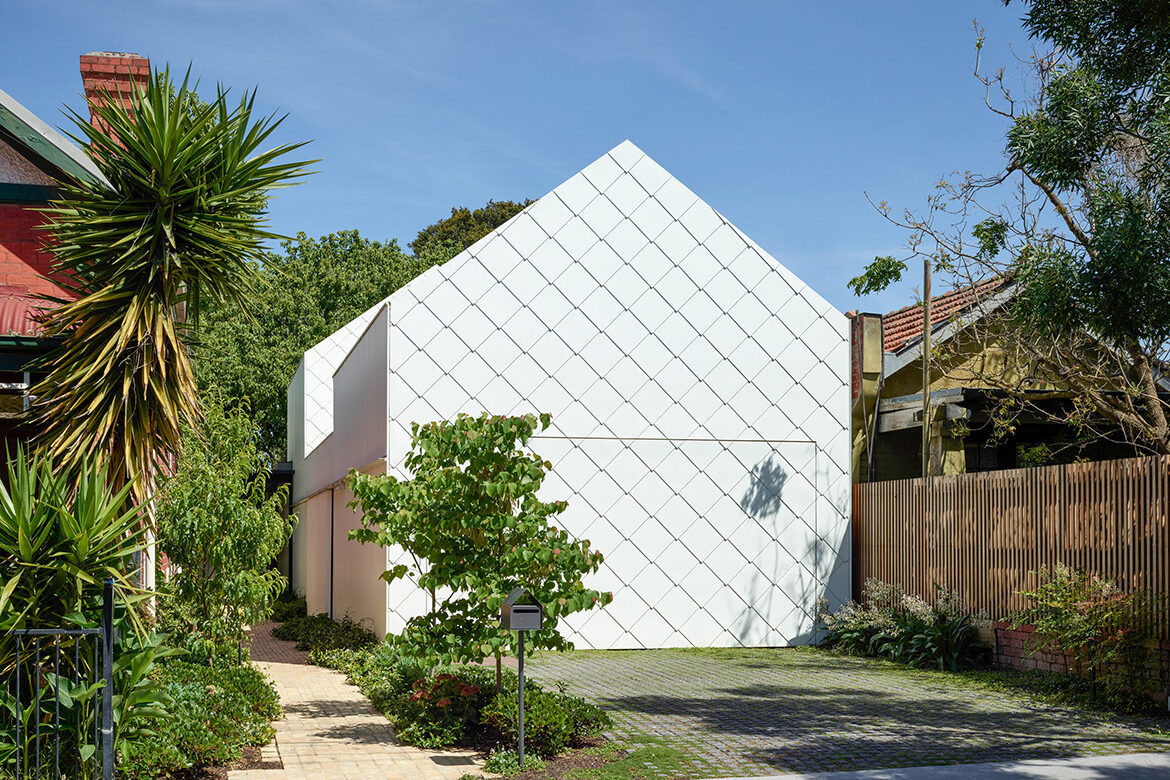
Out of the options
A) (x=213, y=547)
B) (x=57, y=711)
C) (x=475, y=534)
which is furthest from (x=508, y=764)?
(x=213, y=547)

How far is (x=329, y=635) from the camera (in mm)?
16078

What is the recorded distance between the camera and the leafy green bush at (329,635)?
15523mm

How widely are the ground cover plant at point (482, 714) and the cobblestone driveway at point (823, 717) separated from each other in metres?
0.56

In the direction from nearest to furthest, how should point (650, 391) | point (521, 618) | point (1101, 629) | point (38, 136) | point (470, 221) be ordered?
point (521, 618) → point (38, 136) → point (1101, 629) → point (650, 391) → point (470, 221)

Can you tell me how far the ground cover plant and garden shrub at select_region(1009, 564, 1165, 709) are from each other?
17.1 feet

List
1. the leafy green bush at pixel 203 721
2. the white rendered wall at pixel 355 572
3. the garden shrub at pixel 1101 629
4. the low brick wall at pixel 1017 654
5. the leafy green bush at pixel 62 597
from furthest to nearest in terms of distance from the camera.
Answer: the white rendered wall at pixel 355 572, the low brick wall at pixel 1017 654, the garden shrub at pixel 1101 629, the leafy green bush at pixel 203 721, the leafy green bush at pixel 62 597

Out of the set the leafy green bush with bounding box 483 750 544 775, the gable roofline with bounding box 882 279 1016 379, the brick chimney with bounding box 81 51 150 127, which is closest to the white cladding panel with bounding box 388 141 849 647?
the gable roofline with bounding box 882 279 1016 379

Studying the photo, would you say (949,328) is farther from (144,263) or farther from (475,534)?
(144,263)

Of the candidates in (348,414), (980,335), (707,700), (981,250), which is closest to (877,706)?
(707,700)

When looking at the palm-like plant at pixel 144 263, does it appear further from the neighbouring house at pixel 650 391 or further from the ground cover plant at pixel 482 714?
the neighbouring house at pixel 650 391

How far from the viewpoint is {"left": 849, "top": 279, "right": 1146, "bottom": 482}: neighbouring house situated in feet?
56.6

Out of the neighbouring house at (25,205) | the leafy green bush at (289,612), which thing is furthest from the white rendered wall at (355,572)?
the neighbouring house at (25,205)

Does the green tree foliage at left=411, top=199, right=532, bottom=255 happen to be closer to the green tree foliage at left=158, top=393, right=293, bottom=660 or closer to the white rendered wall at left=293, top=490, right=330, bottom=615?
the white rendered wall at left=293, top=490, right=330, bottom=615

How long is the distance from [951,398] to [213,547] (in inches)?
445
